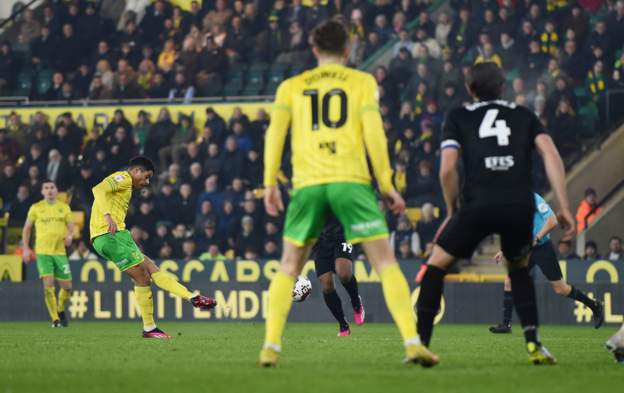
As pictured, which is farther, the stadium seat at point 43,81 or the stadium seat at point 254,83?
the stadium seat at point 43,81

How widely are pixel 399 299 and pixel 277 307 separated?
0.86 m

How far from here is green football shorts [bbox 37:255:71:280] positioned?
20719 millimetres

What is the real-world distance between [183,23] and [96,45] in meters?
2.23

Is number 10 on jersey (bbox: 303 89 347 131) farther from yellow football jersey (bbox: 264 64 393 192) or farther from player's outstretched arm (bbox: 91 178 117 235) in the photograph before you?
player's outstretched arm (bbox: 91 178 117 235)

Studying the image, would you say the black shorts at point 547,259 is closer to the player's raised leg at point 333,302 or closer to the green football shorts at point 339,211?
the player's raised leg at point 333,302

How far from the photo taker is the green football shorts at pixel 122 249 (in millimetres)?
15602

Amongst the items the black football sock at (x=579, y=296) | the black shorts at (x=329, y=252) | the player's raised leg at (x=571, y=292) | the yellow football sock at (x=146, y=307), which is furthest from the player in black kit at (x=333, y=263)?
the black football sock at (x=579, y=296)

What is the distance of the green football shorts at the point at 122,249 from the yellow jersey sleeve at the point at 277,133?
6853mm

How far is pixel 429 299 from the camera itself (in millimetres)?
9641

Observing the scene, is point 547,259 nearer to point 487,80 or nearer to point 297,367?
point 487,80

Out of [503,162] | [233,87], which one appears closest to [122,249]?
[503,162]

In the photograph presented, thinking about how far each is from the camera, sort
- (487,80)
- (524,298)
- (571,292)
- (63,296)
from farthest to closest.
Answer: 1. (63,296)
2. (571,292)
3. (524,298)
4. (487,80)

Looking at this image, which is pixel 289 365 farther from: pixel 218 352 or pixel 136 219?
pixel 136 219

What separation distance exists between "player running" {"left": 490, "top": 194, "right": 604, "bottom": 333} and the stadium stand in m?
5.52
